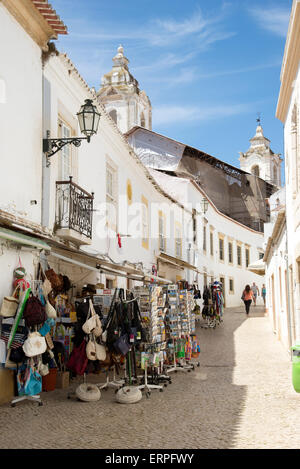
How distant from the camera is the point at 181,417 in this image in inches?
272

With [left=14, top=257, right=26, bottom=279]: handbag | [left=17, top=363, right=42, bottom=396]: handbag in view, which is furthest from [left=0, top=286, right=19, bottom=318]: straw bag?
[left=17, top=363, right=42, bottom=396]: handbag

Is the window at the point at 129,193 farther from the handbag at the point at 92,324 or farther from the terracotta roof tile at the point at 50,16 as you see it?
the handbag at the point at 92,324

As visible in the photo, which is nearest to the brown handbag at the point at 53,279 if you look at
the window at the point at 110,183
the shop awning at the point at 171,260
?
the window at the point at 110,183

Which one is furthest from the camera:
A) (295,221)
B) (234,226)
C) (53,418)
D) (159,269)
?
(234,226)

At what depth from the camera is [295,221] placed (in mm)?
10117

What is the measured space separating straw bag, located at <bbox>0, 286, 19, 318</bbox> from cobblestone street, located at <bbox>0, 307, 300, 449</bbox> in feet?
4.26

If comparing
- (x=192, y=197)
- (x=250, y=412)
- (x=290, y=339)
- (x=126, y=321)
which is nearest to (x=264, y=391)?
(x=250, y=412)

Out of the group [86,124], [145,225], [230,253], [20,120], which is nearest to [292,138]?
[86,124]

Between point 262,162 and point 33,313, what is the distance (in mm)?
49229

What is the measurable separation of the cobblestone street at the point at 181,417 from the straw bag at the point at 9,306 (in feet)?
4.26

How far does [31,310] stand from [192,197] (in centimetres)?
2048

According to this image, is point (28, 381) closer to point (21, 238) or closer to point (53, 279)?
point (21, 238)

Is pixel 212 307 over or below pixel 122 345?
over
